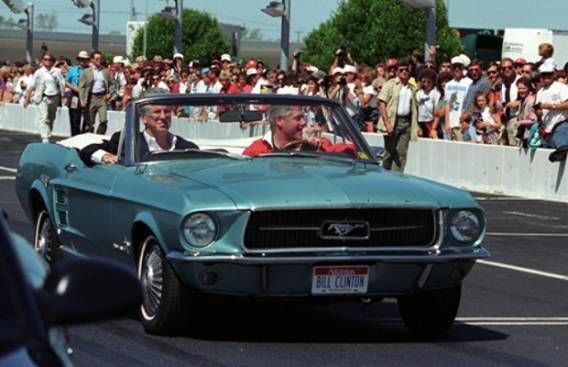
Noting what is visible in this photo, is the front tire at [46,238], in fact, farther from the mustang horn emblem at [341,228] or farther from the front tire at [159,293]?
the mustang horn emblem at [341,228]

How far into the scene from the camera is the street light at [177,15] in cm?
4795

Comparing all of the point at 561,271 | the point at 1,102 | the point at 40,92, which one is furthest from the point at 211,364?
the point at 1,102

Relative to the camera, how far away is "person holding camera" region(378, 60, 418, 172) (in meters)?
25.6

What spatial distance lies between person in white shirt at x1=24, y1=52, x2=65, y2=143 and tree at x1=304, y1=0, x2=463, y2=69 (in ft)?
161

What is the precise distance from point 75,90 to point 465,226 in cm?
2662

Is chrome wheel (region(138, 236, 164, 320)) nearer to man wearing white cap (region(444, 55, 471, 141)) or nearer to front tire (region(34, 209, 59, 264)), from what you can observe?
front tire (region(34, 209, 59, 264))

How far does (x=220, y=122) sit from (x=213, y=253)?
6.20 ft

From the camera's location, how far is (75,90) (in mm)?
36094

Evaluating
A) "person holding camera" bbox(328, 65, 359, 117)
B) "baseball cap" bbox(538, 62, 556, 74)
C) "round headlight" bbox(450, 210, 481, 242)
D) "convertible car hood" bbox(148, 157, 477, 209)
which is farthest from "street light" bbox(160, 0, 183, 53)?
"round headlight" bbox(450, 210, 481, 242)

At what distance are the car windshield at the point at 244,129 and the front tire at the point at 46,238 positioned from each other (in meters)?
1.16

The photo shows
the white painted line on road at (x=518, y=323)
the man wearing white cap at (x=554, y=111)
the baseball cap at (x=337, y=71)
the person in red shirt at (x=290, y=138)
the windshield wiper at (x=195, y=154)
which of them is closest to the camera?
the windshield wiper at (x=195, y=154)

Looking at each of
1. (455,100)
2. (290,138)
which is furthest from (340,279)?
(455,100)

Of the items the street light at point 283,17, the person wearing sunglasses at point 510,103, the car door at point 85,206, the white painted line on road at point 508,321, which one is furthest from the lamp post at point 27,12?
the white painted line on road at point 508,321

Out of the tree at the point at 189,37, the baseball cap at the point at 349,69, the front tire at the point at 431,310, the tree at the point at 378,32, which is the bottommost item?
the tree at the point at 189,37
